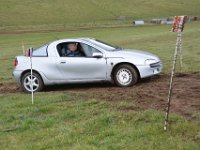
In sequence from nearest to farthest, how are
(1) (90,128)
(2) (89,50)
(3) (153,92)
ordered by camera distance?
(1) (90,128) < (3) (153,92) < (2) (89,50)

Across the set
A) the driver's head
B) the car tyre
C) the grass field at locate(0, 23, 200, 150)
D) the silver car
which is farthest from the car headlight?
the grass field at locate(0, 23, 200, 150)

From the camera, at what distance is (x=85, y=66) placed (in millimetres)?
11766

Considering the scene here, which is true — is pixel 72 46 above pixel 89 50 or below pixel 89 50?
above

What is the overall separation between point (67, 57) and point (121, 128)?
517cm

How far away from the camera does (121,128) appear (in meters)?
7.12

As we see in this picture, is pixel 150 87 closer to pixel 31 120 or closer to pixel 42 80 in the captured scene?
pixel 42 80

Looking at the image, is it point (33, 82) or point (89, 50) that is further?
point (33, 82)

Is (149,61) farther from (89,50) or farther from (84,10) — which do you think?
(84,10)

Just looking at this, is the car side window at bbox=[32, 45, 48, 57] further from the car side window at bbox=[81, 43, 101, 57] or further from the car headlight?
the car headlight

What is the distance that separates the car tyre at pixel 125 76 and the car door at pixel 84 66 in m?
0.38

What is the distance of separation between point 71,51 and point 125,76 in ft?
5.57

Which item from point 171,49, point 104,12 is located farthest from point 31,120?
point 104,12

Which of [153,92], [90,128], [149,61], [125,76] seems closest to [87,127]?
[90,128]

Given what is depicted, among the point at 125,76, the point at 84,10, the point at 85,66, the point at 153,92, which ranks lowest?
the point at 153,92
